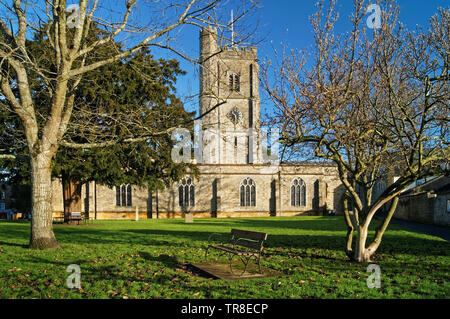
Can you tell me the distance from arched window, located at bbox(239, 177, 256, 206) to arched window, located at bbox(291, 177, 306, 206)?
4.52 m

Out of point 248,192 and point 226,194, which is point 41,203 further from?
point 248,192

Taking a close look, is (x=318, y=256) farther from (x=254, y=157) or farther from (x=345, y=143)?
(x=254, y=157)

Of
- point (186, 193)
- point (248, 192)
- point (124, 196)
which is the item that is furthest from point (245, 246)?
point (248, 192)

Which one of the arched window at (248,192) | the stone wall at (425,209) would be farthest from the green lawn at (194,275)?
the arched window at (248,192)

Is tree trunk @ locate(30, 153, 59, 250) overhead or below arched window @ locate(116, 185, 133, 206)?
overhead

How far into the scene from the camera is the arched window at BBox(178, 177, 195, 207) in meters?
38.7

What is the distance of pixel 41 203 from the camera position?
10.3 m

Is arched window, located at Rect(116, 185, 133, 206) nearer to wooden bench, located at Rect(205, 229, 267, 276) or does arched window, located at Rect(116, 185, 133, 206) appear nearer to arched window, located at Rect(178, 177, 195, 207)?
arched window, located at Rect(178, 177, 195, 207)

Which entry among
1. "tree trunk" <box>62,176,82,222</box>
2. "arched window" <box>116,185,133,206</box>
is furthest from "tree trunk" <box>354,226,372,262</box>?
"arched window" <box>116,185,133,206</box>

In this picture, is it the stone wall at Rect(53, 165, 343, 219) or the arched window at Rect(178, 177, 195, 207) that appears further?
the arched window at Rect(178, 177, 195, 207)

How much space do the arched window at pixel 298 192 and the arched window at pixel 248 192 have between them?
178 inches

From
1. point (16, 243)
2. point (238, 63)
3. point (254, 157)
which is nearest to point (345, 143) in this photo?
point (16, 243)
